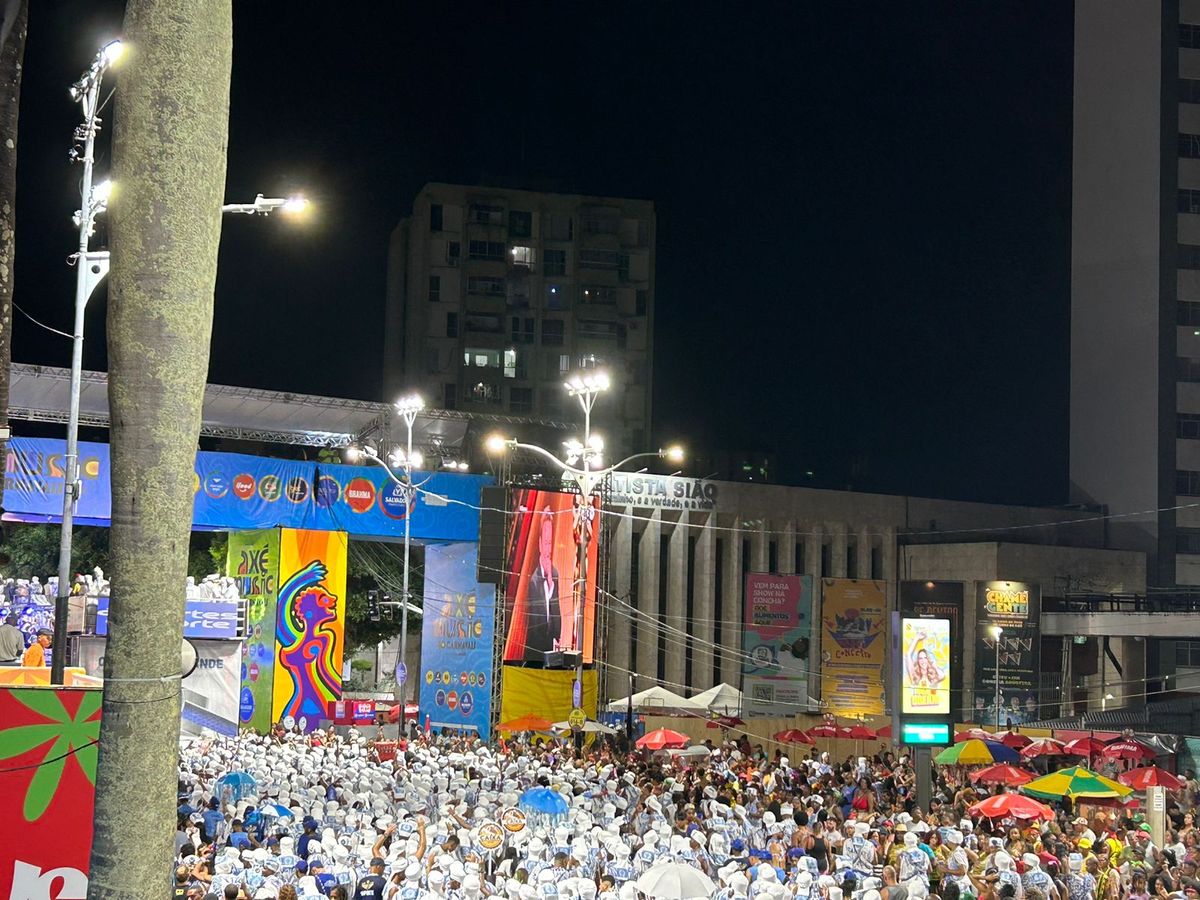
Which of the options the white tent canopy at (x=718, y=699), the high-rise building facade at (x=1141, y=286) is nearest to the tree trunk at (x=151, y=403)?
the white tent canopy at (x=718, y=699)

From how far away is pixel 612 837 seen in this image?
17.4 metres

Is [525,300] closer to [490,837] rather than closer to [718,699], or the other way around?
[718,699]

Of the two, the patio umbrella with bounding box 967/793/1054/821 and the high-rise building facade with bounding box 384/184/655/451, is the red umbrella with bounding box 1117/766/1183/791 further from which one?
the high-rise building facade with bounding box 384/184/655/451

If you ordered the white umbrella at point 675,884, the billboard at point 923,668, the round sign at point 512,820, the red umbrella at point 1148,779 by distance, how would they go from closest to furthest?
the white umbrella at point 675,884 < the round sign at point 512,820 < the billboard at point 923,668 < the red umbrella at point 1148,779

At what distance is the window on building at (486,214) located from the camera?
3556 inches

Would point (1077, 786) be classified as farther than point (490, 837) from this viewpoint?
Yes

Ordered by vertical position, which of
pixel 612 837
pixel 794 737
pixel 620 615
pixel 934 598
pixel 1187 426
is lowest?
pixel 794 737

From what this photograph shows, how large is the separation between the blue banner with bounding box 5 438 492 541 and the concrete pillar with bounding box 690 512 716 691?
16095 millimetres

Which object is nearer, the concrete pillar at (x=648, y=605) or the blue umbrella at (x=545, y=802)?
the blue umbrella at (x=545, y=802)

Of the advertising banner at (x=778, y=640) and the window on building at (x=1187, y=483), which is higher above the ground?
the window on building at (x=1187, y=483)

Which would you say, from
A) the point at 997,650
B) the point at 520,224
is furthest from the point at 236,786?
the point at 520,224

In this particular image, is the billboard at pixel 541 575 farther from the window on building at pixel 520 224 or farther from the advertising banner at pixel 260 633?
the window on building at pixel 520 224

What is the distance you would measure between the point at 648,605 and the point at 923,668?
3354 cm

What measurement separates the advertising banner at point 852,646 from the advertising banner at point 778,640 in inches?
43.5
